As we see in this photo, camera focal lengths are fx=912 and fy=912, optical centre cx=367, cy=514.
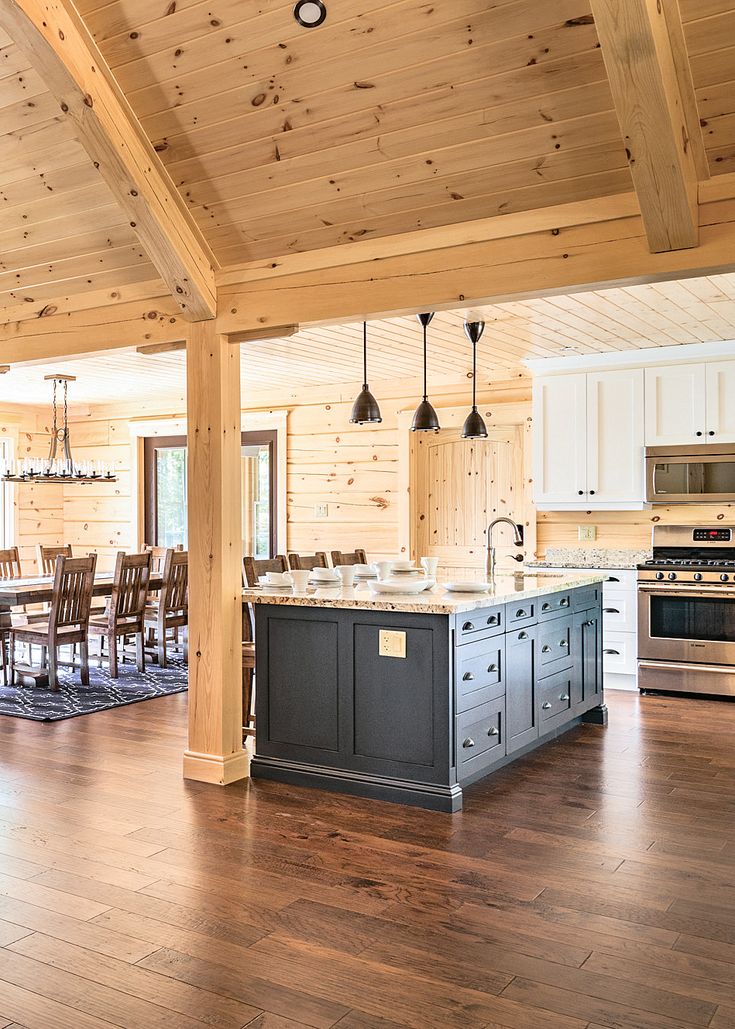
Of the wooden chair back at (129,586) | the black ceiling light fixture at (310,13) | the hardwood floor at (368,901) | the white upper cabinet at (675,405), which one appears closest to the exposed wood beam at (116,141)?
the black ceiling light fixture at (310,13)

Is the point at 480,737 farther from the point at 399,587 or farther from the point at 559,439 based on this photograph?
the point at 559,439

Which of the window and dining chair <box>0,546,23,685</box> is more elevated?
the window

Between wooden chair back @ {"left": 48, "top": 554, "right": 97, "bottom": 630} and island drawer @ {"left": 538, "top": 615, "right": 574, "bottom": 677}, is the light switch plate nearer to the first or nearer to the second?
island drawer @ {"left": 538, "top": 615, "right": 574, "bottom": 677}

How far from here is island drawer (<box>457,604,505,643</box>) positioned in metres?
4.02

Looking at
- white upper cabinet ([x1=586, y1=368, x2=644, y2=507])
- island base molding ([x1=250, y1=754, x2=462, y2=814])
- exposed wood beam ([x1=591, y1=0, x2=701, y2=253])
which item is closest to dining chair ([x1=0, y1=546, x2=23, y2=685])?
island base molding ([x1=250, y1=754, x2=462, y2=814])

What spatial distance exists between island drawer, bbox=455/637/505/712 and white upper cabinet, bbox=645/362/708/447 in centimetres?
299

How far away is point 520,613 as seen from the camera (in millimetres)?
4559

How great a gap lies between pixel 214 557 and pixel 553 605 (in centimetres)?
186

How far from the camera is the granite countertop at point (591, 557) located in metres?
7.01

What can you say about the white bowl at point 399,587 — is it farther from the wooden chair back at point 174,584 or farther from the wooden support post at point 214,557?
the wooden chair back at point 174,584

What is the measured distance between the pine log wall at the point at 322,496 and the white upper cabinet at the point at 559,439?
1.11 ft

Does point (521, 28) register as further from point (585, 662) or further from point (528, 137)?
point (585, 662)

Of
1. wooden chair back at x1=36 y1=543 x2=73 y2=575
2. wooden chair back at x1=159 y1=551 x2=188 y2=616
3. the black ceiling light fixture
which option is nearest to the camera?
the black ceiling light fixture

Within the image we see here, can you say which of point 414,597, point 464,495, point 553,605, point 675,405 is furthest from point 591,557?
point 414,597
